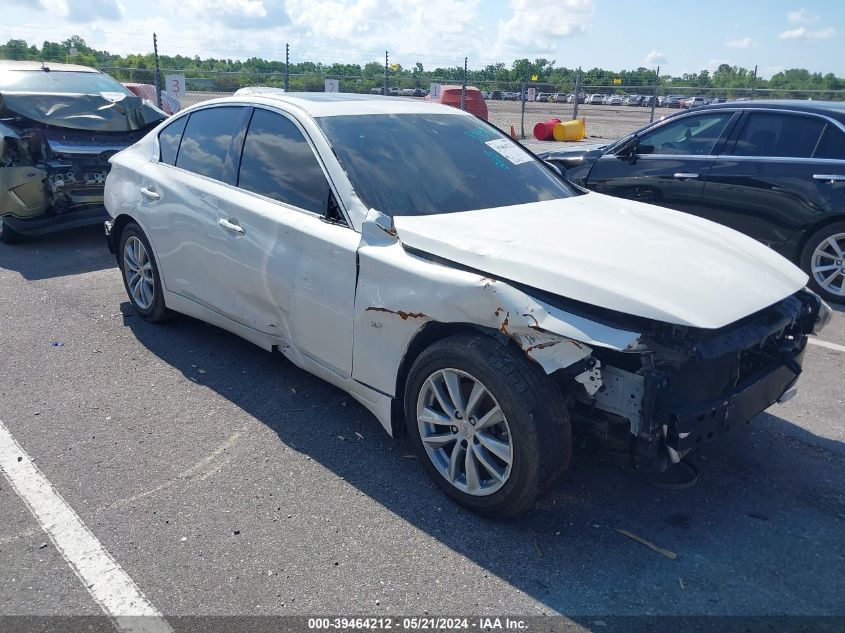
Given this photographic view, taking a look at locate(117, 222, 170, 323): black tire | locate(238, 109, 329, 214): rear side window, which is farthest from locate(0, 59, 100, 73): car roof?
locate(238, 109, 329, 214): rear side window

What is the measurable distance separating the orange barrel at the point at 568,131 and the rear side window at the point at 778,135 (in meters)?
13.0

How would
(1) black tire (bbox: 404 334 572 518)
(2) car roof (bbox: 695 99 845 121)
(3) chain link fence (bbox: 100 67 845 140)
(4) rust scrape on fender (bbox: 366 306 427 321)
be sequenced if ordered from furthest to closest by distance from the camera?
(3) chain link fence (bbox: 100 67 845 140), (2) car roof (bbox: 695 99 845 121), (4) rust scrape on fender (bbox: 366 306 427 321), (1) black tire (bbox: 404 334 572 518)

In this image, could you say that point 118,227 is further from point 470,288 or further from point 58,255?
point 470,288

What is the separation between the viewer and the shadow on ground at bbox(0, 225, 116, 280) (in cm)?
704

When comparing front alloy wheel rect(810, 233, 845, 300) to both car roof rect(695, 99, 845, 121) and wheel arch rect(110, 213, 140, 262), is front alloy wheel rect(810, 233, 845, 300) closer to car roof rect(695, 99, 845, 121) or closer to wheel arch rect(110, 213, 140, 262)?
car roof rect(695, 99, 845, 121)

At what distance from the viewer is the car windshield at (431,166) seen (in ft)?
12.1

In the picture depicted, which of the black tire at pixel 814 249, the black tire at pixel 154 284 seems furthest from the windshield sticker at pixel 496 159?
the black tire at pixel 814 249

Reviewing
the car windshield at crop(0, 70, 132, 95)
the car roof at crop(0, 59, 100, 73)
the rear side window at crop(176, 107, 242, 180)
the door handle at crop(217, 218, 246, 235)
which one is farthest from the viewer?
the car roof at crop(0, 59, 100, 73)

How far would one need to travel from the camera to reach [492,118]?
26.2 metres

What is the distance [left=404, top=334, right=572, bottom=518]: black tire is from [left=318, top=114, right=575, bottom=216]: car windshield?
95 centimetres

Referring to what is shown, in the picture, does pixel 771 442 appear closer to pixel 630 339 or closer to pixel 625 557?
pixel 625 557

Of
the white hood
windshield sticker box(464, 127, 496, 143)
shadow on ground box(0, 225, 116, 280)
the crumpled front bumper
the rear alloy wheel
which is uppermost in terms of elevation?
windshield sticker box(464, 127, 496, 143)

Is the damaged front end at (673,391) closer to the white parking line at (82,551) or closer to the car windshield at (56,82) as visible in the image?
the white parking line at (82,551)

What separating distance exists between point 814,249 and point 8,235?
27.1 feet
